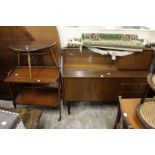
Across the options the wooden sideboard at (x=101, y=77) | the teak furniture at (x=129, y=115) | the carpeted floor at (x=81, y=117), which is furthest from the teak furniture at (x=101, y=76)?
the teak furniture at (x=129, y=115)

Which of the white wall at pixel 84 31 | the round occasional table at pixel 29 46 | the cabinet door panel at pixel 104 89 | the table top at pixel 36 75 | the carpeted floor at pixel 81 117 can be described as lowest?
the carpeted floor at pixel 81 117

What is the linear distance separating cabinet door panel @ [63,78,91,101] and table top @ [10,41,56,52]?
0.45 metres

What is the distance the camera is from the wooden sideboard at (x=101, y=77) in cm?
203

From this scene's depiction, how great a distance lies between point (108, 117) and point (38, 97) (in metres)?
0.93

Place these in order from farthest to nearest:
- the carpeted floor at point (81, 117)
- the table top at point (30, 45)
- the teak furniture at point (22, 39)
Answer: the carpeted floor at point (81, 117), the teak furniture at point (22, 39), the table top at point (30, 45)

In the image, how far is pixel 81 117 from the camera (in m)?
2.25

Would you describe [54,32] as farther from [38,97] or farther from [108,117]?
[108,117]

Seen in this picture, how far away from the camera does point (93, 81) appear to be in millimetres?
2035

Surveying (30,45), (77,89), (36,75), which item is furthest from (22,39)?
(77,89)

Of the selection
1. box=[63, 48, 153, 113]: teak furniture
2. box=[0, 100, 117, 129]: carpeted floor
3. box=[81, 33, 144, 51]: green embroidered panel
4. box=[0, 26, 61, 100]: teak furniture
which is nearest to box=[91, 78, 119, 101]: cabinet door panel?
box=[63, 48, 153, 113]: teak furniture

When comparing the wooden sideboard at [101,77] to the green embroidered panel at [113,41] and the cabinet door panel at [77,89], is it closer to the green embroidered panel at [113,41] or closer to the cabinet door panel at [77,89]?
the cabinet door panel at [77,89]

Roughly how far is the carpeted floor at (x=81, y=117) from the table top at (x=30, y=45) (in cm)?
90
